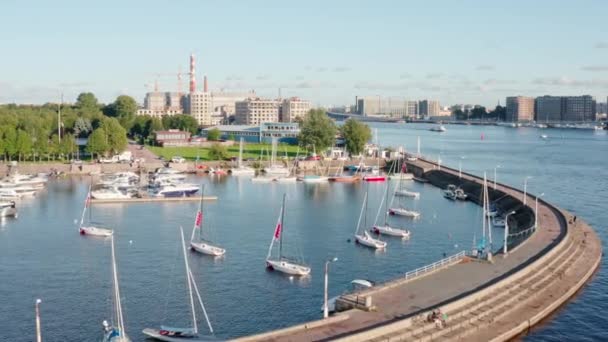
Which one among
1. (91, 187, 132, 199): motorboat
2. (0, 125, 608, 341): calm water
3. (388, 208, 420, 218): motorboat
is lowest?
(0, 125, 608, 341): calm water

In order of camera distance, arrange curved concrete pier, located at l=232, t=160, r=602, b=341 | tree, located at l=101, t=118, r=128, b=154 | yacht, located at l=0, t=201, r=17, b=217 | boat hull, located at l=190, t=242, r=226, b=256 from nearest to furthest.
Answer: curved concrete pier, located at l=232, t=160, r=602, b=341 → boat hull, located at l=190, t=242, r=226, b=256 → yacht, located at l=0, t=201, r=17, b=217 → tree, located at l=101, t=118, r=128, b=154

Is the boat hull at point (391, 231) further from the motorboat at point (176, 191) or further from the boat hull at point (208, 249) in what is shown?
the motorboat at point (176, 191)

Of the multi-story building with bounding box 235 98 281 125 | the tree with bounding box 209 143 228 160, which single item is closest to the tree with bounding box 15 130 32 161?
the tree with bounding box 209 143 228 160

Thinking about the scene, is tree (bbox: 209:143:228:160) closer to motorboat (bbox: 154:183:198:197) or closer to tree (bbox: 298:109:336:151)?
tree (bbox: 298:109:336:151)

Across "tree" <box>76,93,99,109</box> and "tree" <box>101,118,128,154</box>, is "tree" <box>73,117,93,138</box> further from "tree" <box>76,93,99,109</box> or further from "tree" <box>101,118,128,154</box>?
"tree" <box>76,93,99,109</box>

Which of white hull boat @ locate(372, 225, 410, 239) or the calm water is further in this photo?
white hull boat @ locate(372, 225, 410, 239)

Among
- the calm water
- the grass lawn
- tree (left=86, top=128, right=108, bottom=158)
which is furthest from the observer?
the grass lawn

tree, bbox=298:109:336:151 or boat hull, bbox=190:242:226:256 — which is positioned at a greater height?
tree, bbox=298:109:336:151
